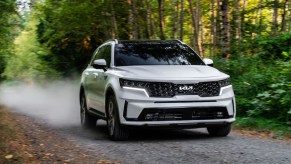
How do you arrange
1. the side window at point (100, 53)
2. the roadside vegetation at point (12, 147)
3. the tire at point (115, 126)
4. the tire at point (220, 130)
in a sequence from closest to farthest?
the roadside vegetation at point (12, 147), the tire at point (115, 126), the tire at point (220, 130), the side window at point (100, 53)

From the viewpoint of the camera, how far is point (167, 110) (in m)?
8.59

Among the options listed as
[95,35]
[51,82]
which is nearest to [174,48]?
[95,35]

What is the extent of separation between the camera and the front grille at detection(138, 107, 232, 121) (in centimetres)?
859

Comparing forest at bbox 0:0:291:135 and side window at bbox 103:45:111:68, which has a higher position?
side window at bbox 103:45:111:68

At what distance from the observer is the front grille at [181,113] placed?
859 centimetres

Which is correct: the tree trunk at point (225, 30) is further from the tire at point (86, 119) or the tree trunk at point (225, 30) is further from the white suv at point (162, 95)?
the white suv at point (162, 95)

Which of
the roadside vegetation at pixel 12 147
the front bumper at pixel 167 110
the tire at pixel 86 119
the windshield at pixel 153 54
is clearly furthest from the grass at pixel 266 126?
the roadside vegetation at pixel 12 147

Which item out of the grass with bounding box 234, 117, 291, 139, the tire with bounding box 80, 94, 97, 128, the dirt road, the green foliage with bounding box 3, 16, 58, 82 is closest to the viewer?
the dirt road

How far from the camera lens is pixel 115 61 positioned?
9.80 m

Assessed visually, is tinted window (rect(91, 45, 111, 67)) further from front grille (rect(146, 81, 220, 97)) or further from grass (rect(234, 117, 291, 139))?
grass (rect(234, 117, 291, 139))

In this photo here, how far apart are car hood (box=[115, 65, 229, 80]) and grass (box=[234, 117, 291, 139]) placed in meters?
1.80

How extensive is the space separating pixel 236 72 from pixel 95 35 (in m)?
17.9

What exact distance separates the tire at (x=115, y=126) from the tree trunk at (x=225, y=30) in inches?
320

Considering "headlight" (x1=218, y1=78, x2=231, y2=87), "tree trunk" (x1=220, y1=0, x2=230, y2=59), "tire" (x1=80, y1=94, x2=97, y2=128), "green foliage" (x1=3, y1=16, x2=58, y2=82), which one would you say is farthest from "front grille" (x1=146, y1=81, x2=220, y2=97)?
"green foliage" (x1=3, y1=16, x2=58, y2=82)
